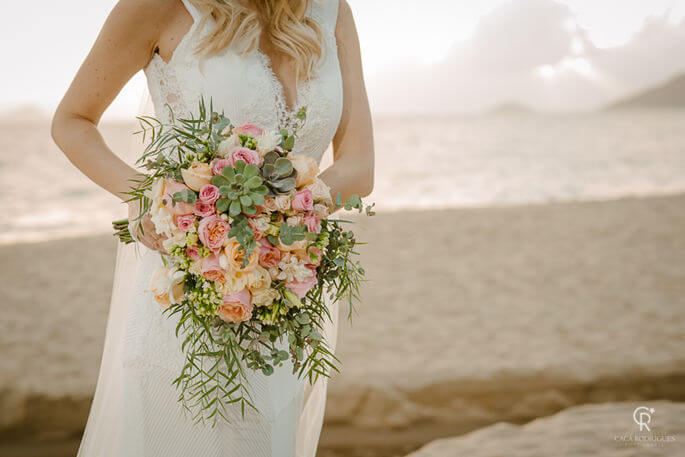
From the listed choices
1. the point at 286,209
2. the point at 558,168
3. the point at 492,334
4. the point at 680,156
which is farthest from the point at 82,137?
the point at 680,156

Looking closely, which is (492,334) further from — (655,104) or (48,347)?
(655,104)

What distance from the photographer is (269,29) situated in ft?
6.21

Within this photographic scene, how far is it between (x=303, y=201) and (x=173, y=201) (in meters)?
A: 0.30

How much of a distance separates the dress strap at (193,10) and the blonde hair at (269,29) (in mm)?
12

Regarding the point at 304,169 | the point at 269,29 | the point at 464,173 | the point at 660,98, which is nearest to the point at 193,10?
the point at 269,29

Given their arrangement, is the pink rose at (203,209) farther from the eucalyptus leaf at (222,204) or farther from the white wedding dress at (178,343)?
the white wedding dress at (178,343)

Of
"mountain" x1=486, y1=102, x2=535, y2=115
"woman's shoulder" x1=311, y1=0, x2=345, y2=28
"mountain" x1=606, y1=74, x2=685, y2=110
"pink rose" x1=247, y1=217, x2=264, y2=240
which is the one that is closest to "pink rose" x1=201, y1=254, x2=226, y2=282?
"pink rose" x1=247, y1=217, x2=264, y2=240

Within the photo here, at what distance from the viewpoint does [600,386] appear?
4844mm

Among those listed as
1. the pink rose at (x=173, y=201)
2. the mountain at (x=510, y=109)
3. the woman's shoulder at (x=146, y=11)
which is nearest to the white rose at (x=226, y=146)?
the pink rose at (x=173, y=201)

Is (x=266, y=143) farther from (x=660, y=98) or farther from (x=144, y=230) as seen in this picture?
(x=660, y=98)

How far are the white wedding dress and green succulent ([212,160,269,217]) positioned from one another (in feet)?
1.72

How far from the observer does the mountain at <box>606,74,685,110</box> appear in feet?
182

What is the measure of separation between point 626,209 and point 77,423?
9.49 m

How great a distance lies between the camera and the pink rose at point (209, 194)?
1.34 m
